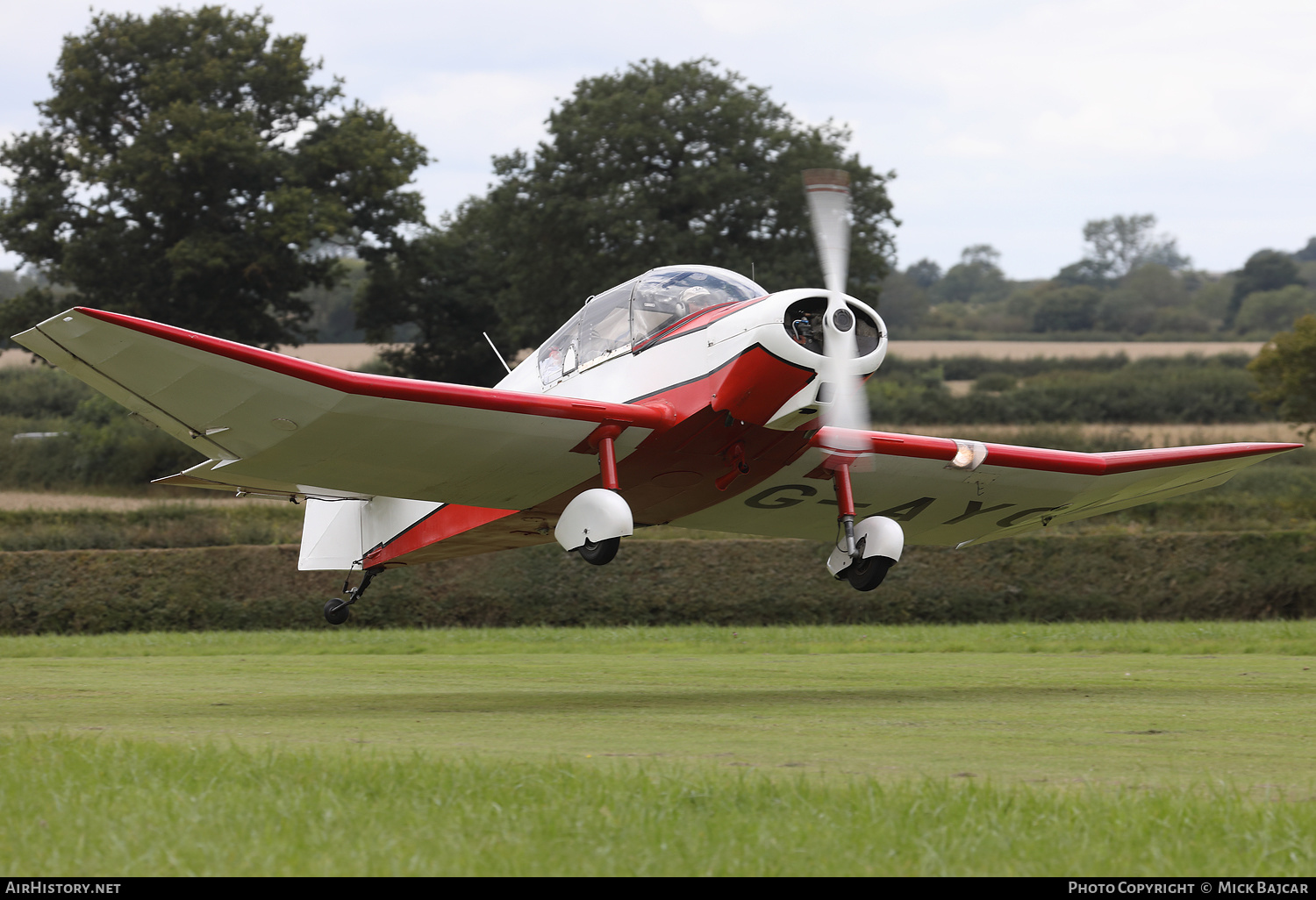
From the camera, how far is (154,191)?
155ft

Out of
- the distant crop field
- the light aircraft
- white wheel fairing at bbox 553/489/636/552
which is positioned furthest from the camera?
the distant crop field

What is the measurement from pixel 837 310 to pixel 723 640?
431 inches

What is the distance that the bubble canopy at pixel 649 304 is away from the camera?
1105 cm

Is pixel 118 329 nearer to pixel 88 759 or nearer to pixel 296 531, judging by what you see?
pixel 88 759

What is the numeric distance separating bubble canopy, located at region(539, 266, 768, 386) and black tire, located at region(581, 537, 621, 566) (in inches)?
85.7

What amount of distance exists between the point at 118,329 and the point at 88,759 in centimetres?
309

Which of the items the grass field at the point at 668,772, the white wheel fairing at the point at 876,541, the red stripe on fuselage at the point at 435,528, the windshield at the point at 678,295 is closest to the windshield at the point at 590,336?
the windshield at the point at 678,295

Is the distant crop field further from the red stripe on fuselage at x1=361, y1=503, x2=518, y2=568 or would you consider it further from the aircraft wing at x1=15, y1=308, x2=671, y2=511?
the aircraft wing at x1=15, y1=308, x2=671, y2=511

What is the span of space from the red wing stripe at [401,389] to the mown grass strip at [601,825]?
3.22 meters

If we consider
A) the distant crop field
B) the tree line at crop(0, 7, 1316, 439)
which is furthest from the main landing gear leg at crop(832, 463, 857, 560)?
the distant crop field

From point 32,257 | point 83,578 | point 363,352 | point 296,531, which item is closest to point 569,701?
point 83,578

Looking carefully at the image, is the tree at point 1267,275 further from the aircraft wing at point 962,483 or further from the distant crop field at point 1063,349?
the aircraft wing at point 962,483

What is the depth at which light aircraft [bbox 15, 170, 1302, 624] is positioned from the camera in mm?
9219

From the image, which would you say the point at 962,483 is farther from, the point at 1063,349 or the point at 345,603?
the point at 1063,349
